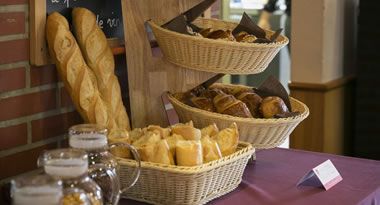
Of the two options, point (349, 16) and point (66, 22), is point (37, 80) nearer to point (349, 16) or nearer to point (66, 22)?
point (66, 22)

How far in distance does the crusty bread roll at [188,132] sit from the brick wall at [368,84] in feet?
6.97

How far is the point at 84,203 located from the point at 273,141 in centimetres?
73

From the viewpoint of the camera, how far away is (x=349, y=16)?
3596 mm

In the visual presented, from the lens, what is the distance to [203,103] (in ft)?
5.71

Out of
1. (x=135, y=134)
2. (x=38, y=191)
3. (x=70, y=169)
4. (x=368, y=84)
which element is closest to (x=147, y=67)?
(x=135, y=134)

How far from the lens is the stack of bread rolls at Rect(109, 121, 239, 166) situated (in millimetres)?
1400

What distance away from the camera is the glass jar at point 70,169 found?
107 cm

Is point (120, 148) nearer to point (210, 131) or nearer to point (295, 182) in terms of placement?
point (210, 131)

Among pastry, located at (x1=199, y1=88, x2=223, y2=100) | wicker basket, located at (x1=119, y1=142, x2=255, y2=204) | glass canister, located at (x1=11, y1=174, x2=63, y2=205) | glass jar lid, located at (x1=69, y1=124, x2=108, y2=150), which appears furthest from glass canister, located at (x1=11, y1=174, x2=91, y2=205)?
pastry, located at (x1=199, y1=88, x2=223, y2=100)

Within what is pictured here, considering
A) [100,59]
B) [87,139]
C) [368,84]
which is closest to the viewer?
[87,139]

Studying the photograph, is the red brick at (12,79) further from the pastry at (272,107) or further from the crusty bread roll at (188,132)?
the pastry at (272,107)

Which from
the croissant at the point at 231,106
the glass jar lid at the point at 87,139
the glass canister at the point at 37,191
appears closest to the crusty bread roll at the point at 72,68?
the glass jar lid at the point at 87,139

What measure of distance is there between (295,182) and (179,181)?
0.40 m

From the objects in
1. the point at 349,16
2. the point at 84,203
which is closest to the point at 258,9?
the point at 349,16
